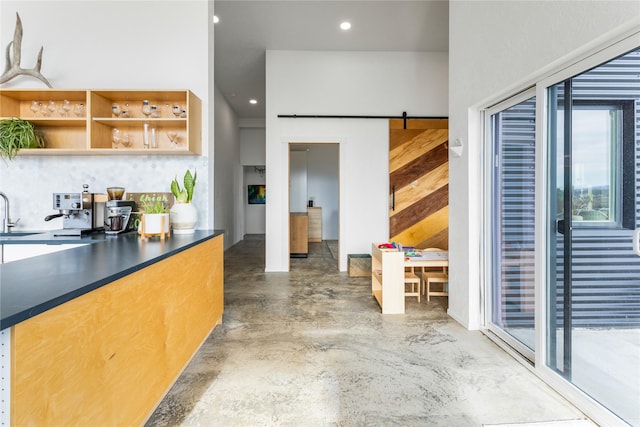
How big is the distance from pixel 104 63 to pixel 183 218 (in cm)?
174

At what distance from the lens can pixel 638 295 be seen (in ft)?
4.98

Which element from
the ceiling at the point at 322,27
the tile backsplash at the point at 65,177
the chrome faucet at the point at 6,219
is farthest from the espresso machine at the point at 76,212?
the ceiling at the point at 322,27

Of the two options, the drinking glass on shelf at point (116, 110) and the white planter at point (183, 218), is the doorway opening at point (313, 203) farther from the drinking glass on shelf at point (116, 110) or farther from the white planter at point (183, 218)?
the white planter at point (183, 218)

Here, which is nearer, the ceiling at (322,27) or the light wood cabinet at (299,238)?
the ceiling at (322,27)

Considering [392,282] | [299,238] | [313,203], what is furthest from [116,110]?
[313,203]

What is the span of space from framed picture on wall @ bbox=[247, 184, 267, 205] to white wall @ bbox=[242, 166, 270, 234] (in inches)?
4.2

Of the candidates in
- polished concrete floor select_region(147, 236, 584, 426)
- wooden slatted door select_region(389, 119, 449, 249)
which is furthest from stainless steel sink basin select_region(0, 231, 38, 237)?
wooden slatted door select_region(389, 119, 449, 249)

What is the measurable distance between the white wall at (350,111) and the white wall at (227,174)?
5.02 ft

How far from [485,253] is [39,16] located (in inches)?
180

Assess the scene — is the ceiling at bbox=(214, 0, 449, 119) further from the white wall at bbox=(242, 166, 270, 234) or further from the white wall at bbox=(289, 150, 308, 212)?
the white wall at bbox=(242, 166, 270, 234)

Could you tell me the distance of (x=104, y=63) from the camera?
2963mm

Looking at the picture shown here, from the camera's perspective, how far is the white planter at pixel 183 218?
102 inches

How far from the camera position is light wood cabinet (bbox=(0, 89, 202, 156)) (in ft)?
8.78

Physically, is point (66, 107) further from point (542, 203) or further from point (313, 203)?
point (313, 203)
